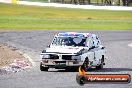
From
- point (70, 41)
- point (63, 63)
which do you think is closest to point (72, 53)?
point (63, 63)

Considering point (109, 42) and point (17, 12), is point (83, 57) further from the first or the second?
point (17, 12)

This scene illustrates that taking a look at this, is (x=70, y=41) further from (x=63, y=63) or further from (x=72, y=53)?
(x=63, y=63)

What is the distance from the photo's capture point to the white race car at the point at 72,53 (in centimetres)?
2081

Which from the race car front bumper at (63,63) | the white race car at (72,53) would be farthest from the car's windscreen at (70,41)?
the race car front bumper at (63,63)

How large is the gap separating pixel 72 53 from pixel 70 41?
5.22 ft

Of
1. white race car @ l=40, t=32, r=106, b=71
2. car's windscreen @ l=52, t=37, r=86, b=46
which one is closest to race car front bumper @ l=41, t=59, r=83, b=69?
white race car @ l=40, t=32, r=106, b=71

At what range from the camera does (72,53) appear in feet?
68.6

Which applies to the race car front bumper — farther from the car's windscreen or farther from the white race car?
the car's windscreen

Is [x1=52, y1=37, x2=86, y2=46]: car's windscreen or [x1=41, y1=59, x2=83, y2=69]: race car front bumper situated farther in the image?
[x1=52, y1=37, x2=86, y2=46]: car's windscreen

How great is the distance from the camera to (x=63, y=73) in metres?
20.5

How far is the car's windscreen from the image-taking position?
73.1 feet

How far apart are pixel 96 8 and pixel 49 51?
75.4 metres

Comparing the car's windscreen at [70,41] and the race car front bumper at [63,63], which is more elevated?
the car's windscreen at [70,41]

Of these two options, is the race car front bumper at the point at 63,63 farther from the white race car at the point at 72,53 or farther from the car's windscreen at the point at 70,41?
the car's windscreen at the point at 70,41
